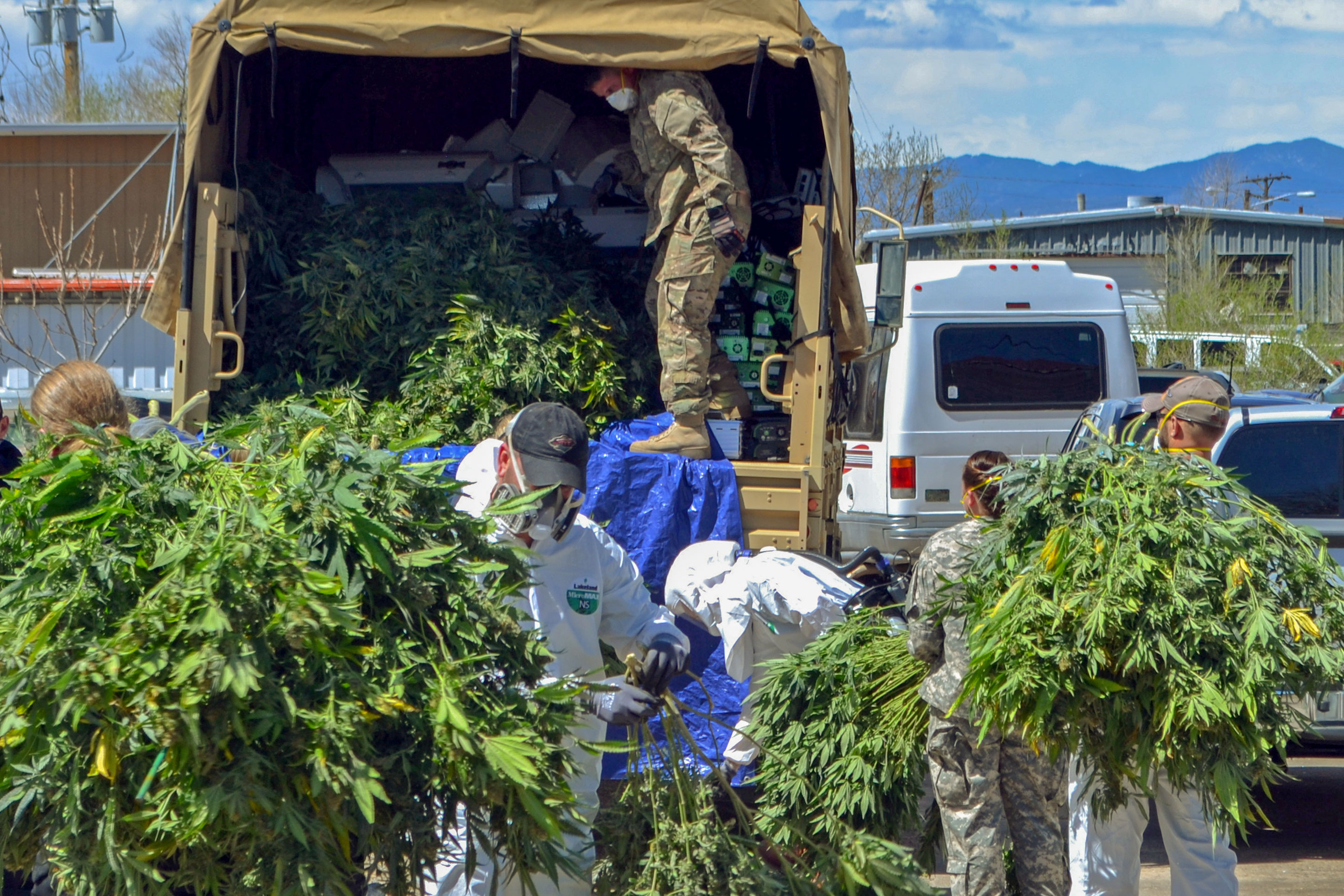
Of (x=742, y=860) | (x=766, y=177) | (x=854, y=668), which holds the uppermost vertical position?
(x=766, y=177)

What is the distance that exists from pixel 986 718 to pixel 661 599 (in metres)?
2.24

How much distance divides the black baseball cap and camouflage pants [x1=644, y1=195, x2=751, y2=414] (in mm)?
2065

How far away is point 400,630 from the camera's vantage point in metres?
2.47

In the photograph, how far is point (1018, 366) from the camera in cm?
957

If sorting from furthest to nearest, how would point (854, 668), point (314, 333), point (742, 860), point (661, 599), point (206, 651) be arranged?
point (314, 333) → point (661, 599) → point (854, 668) → point (742, 860) → point (206, 651)

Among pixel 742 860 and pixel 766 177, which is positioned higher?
pixel 766 177

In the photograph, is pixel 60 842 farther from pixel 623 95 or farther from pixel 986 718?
pixel 623 95

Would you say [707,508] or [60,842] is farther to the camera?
[707,508]

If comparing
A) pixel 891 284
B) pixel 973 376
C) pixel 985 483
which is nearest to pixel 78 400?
pixel 985 483

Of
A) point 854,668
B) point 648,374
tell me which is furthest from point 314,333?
point 854,668

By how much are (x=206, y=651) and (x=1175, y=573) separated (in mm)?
2344

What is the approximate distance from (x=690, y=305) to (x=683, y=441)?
2.06ft

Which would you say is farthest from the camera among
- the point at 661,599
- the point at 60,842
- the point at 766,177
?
the point at 766,177

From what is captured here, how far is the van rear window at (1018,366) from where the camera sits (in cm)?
947
